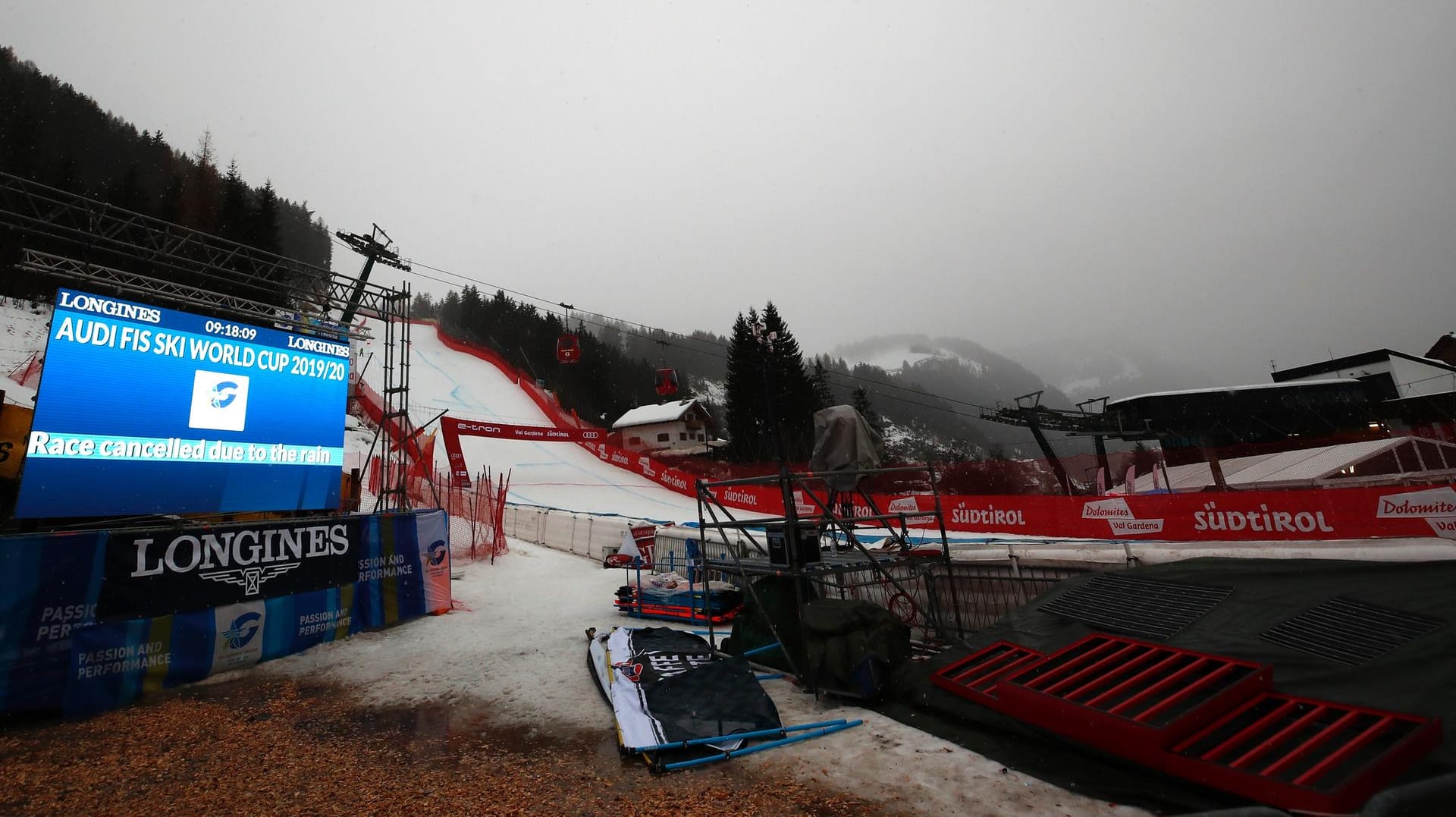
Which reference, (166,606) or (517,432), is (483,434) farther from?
(166,606)

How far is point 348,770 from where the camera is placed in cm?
449

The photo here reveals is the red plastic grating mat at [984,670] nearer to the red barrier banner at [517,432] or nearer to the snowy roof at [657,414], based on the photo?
the red barrier banner at [517,432]

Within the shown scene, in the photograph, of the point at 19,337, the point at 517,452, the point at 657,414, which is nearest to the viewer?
the point at 19,337

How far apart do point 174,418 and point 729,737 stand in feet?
33.3

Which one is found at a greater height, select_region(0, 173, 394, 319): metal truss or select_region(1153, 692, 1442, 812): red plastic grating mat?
select_region(0, 173, 394, 319): metal truss

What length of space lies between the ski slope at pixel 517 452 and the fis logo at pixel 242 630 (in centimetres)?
1276

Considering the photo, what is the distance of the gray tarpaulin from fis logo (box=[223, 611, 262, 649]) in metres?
8.14

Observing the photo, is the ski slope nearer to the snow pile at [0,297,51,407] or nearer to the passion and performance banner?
the snow pile at [0,297,51,407]

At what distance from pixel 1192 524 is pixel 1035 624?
7395mm

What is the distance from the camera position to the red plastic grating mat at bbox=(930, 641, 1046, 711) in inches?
188

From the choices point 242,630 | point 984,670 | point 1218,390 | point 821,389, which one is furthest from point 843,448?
point 821,389

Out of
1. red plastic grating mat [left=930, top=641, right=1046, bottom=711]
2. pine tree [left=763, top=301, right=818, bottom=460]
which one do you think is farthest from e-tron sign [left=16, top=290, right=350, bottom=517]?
pine tree [left=763, top=301, right=818, bottom=460]

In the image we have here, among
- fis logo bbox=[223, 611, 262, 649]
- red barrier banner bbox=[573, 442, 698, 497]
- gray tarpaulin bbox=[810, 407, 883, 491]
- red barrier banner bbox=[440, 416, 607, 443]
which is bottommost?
fis logo bbox=[223, 611, 262, 649]

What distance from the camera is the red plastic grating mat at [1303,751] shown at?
2.89m
